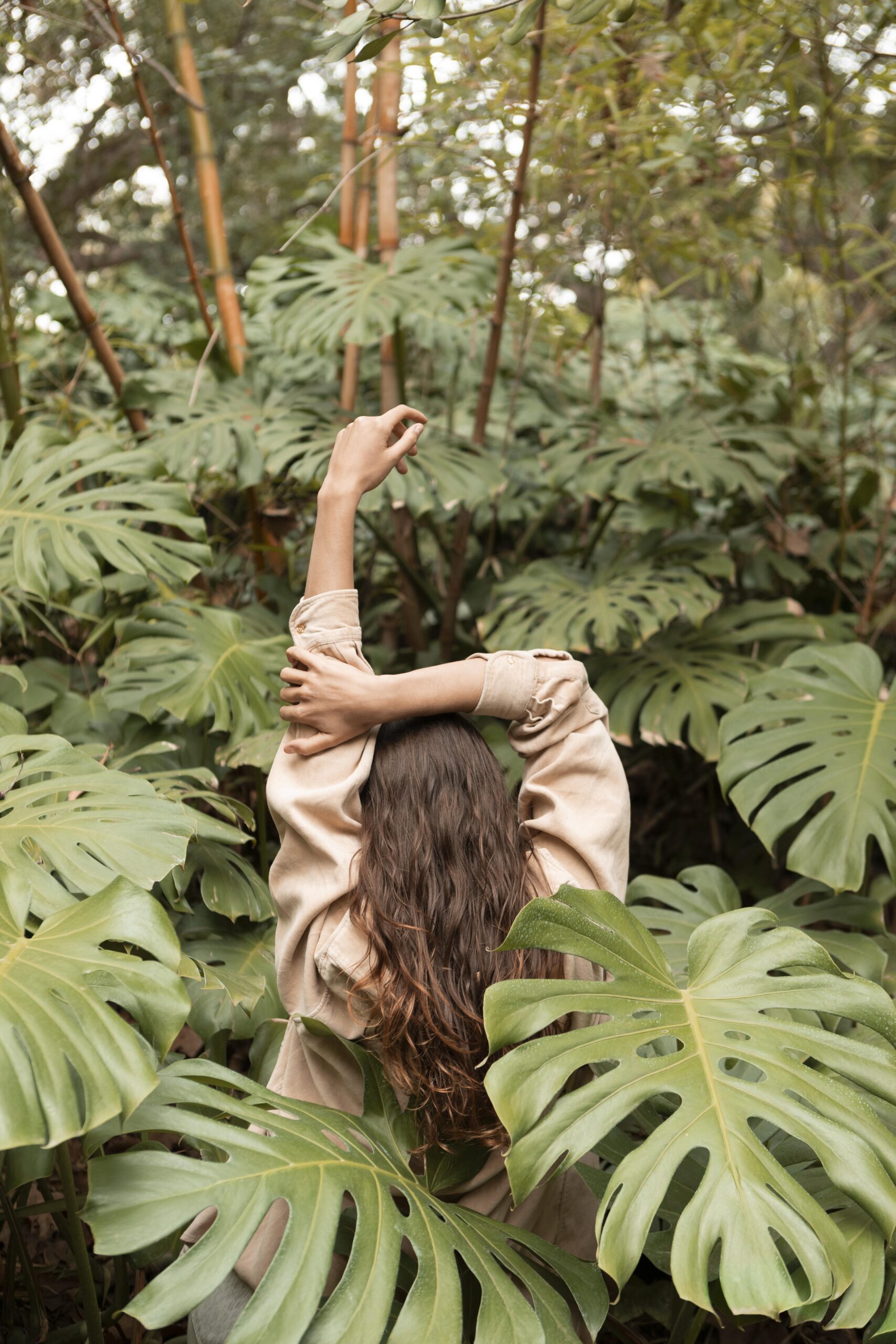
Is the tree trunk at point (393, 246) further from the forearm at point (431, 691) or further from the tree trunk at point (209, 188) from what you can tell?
the forearm at point (431, 691)

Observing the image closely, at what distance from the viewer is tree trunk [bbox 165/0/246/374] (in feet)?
7.67

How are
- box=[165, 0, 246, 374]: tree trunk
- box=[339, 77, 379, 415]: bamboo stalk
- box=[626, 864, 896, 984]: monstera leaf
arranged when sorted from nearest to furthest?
box=[626, 864, 896, 984]: monstera leaf < box=[165, 0, 246, 374]: tree trunk < box=[339, 77, 379, 415]: bamboo stalk

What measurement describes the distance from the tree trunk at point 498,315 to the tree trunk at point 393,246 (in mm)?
91

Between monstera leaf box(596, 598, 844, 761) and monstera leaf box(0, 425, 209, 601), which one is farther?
monstera leaf box(596, 598, 844, 761)

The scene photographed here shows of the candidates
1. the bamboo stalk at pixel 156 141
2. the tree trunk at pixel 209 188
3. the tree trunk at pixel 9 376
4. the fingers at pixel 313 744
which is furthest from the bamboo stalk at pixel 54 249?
the fingers at pixel 313 744

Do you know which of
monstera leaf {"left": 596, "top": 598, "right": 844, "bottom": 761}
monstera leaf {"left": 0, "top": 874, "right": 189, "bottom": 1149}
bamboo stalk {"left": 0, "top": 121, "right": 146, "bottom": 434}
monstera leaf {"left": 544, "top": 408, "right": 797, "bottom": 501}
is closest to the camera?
monstera leaf {"left": 0, "top": 874, "right": 189, "bottom": 1149}

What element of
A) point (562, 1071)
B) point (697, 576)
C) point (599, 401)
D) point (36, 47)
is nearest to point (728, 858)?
point (697, 576)

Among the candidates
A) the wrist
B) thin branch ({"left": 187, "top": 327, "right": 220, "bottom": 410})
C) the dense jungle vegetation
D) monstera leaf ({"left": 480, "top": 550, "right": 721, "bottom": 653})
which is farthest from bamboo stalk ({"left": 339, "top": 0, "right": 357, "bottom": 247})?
the wrist

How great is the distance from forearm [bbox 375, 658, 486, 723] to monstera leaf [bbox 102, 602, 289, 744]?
71 cm

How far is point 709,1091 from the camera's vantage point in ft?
2.93

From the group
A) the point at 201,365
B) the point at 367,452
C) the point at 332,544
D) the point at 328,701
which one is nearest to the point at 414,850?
the point at 328,701

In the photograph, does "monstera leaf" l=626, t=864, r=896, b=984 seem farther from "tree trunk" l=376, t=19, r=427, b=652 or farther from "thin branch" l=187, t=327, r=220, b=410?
"thin branch" l=187, t=327, r=220, b=410

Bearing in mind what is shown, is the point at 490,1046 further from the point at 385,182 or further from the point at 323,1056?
the point at 385,182

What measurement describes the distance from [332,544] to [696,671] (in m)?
1.23
